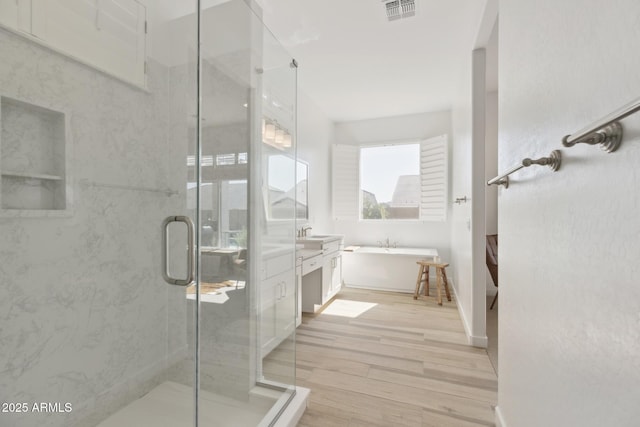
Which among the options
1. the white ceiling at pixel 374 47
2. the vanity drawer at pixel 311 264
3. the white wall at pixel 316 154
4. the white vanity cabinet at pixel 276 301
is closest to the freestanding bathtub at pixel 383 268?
the white wall at pixel 316 154

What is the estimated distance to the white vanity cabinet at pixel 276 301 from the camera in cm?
177

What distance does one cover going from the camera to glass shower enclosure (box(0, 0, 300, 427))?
4.18ft

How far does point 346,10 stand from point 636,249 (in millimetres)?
2463

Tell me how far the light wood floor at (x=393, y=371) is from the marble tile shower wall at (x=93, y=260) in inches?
42.7

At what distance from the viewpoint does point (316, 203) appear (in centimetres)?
440

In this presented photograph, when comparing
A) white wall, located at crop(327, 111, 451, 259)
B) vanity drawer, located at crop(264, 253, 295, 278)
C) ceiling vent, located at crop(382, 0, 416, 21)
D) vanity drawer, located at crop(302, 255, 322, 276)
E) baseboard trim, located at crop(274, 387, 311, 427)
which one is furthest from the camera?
white wall, located at crop(327, 111, 451, 259)

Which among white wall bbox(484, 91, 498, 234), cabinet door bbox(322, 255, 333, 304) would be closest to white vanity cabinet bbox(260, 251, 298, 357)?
cabinet door bbox(322, 255, 333, 304)

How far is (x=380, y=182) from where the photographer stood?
16.3ft

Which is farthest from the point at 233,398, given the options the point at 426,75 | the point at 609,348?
the point at 426,75

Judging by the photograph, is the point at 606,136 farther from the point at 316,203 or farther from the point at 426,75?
the point at 316,203

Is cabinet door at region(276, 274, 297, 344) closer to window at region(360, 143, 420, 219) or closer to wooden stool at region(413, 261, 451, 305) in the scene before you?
wooden stool at region(413, 261, 451, 305)

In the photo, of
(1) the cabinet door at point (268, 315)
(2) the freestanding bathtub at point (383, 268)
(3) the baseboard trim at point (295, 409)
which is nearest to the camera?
(3) the baseboard trim at point (295, 409)

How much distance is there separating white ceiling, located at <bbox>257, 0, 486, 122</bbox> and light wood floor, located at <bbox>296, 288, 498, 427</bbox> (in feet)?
8.63

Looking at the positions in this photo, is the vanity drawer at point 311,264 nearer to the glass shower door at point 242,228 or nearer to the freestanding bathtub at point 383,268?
the glass shower door at point 242,228
